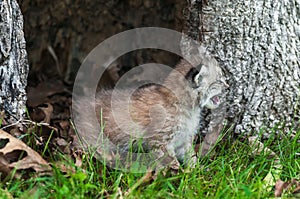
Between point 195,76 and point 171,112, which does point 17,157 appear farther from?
point 195,76

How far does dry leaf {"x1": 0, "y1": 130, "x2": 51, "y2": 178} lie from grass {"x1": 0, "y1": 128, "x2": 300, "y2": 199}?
93 mm

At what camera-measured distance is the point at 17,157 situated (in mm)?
3451

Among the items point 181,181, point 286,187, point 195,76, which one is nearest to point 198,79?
point 195,76

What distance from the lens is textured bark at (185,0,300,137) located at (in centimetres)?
411

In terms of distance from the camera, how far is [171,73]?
4.08 m

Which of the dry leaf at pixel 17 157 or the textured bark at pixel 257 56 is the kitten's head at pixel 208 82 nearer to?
the textured bark at pixel 257 56

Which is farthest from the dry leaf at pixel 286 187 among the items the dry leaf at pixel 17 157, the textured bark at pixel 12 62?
the textured bark at pixel 12 62

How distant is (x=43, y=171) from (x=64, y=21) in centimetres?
285

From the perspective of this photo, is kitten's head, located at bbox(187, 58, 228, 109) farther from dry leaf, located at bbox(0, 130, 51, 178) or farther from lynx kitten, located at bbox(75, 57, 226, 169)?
dry leaf, located at bbox(0, 130, 51, 178)

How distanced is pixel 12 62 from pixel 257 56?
6.33 ft

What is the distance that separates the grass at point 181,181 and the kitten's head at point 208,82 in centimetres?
38

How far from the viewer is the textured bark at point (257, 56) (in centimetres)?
411

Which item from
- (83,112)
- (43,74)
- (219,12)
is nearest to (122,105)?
(83,112)

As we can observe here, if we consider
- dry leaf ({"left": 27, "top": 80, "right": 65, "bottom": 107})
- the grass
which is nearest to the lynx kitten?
the grass
